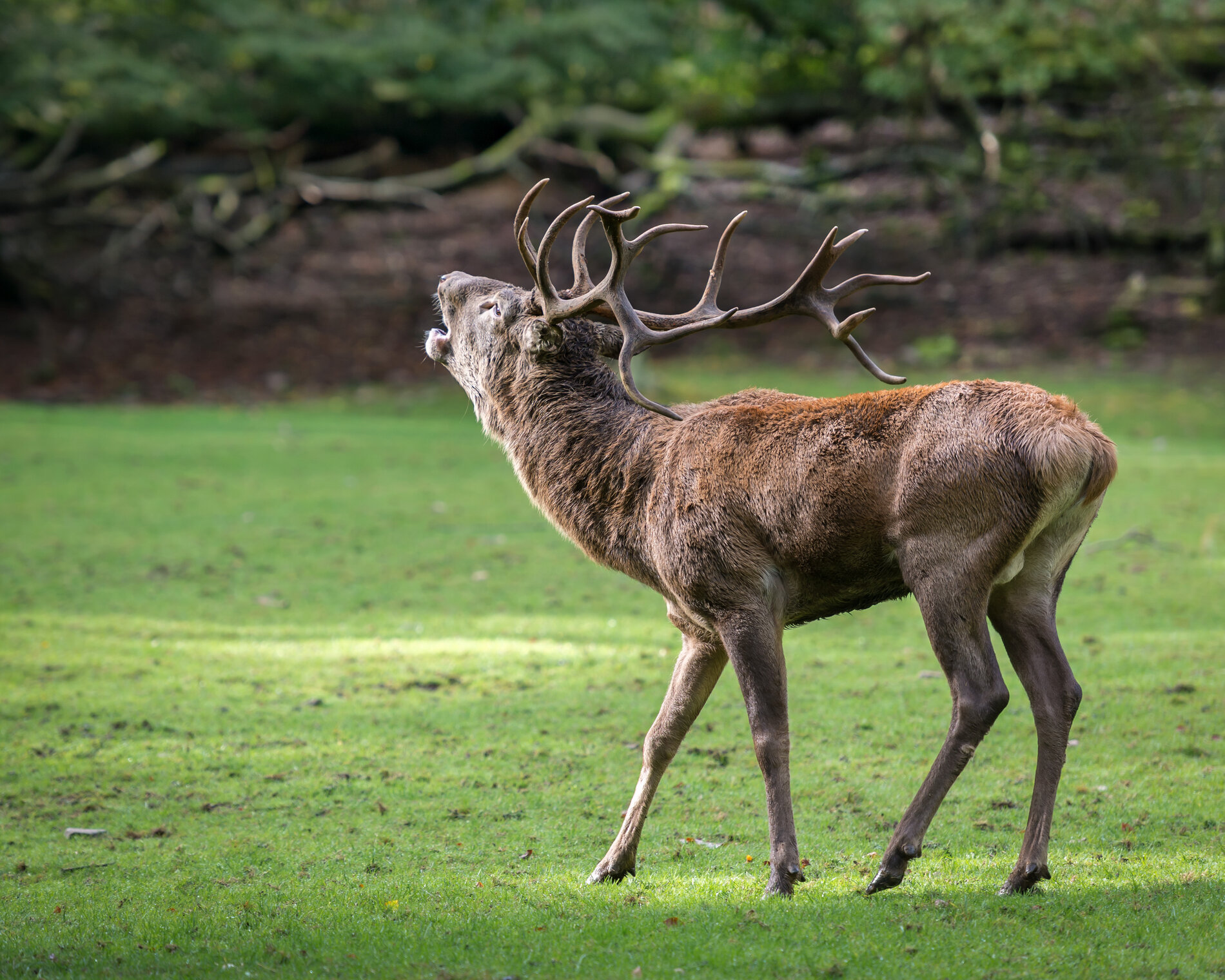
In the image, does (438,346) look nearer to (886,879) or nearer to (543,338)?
(543,338)

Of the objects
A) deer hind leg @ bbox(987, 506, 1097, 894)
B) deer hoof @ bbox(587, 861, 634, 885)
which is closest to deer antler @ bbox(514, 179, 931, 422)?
deer hind leg @ bbox(987, 506, 1097, 894)

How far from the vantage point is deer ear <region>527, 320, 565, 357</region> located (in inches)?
208

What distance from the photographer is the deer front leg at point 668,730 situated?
4547mm

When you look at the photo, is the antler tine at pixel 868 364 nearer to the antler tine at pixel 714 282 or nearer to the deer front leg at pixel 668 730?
the antler tine at pixel 714 282

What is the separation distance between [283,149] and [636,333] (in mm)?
18890

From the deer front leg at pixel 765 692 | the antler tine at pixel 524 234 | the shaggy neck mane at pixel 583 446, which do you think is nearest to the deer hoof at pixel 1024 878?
the deer front leg at pixel 765 692

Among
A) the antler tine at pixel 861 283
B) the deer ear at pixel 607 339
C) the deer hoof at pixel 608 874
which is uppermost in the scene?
the antler tine at pixel 861 283

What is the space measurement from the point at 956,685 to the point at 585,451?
1727 mm

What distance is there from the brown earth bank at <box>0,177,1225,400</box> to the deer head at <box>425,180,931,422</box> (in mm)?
13502

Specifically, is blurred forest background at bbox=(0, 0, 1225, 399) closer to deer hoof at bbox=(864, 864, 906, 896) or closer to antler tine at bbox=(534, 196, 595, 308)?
antler tine at bbox=(534, 196, 595, 308)

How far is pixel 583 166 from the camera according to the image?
22.2m

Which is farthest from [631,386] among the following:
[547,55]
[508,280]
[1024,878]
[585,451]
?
[508,280]

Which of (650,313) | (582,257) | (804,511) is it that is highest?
(582,257)

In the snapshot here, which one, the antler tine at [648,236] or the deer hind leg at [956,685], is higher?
the antler tine at [648,236]
